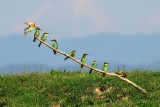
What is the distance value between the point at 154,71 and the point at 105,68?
529 centimetres

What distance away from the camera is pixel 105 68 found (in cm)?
2061

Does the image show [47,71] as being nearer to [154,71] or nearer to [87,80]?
[87,80]

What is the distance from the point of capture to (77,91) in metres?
22.7

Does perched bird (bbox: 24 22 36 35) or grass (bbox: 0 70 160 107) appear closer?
perched bird (bbox: 24 22 36 35)

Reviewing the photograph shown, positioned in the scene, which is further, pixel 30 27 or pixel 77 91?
pixel 77 91

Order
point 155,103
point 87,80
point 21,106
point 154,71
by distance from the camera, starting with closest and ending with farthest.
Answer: point 155,103 < point 21,106 < point 87,80 < point 154,71

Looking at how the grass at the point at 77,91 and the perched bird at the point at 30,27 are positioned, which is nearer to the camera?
the perched bird at the point at 30,27

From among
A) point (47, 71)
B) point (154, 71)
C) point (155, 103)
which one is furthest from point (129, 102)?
point (47, 71)

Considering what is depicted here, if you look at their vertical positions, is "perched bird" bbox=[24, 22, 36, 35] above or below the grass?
above

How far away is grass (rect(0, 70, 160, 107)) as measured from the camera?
21559 mm

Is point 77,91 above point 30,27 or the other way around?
the other way around

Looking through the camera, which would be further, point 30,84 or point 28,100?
point 30,84

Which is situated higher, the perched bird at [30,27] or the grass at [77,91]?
the perched bird at [30,27]

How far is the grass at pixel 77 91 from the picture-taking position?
849 inches
